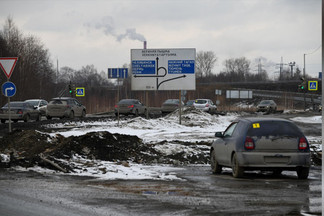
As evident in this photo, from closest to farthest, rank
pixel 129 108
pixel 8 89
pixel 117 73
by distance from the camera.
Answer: pixel 8 89 < pixel 117 73 < pixel 129 108

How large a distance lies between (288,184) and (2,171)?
650 centimetres

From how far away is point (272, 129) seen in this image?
13094mm

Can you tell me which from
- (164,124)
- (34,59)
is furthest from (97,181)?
(34,59)

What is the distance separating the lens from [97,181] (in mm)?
12438

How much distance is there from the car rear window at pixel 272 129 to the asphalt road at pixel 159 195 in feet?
3.28

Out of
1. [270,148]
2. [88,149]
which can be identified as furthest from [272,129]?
[88,149]

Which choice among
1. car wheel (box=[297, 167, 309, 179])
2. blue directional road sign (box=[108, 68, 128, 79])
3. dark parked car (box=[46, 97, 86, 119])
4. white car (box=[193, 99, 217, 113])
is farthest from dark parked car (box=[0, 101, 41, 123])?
car wheel (box=[297, 167, 309, 179])

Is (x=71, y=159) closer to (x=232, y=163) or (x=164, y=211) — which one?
(x=232, y=163)

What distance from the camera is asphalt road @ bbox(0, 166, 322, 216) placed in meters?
8.43

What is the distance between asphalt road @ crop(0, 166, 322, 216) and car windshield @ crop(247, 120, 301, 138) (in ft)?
3.25

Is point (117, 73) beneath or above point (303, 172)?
above

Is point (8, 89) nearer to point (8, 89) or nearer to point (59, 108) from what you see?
point (8, 89)

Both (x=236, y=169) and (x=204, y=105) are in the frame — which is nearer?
(x=236, y=169)

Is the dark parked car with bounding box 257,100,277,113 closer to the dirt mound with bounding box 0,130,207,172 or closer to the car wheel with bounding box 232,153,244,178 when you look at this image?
the dirt mound with bounding box 0,130,207,172
